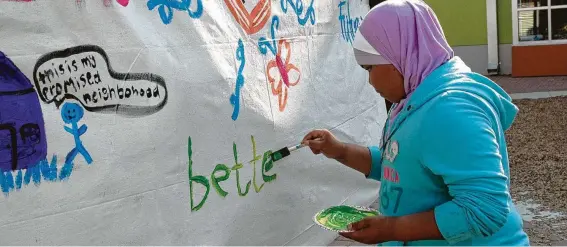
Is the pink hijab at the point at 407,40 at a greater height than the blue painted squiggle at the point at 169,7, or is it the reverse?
the blue painted squiggle at the point at 169,7

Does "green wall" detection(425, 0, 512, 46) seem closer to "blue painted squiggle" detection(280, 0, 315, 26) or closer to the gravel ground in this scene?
the gravel ground

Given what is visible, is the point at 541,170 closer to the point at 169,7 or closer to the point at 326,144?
the point at 326,144

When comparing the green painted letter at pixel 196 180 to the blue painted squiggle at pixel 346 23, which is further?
the blue painted squiggle at pixel 346 23

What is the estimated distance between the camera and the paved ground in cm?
490

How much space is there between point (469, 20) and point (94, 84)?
13517mm

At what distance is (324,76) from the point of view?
14.5ft

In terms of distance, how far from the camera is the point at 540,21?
14438 mm

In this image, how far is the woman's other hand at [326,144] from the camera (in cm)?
261

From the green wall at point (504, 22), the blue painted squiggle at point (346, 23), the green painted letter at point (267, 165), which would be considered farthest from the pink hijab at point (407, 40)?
the green wall at point (504, 22)

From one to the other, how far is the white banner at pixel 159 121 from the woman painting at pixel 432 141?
3.30 feet

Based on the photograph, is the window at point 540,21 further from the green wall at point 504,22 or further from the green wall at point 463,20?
the green wall at point 463,20

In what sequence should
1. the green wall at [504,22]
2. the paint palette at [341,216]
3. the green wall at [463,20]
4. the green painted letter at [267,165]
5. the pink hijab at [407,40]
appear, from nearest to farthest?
the pink hijab at [407,40] → the paint palette at [341,216] → the green painted letter at [267,165] → the green wall at [504,22] → the green wall at [463,20]

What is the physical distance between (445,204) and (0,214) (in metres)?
1.36

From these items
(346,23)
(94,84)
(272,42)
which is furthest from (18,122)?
(346,23)
